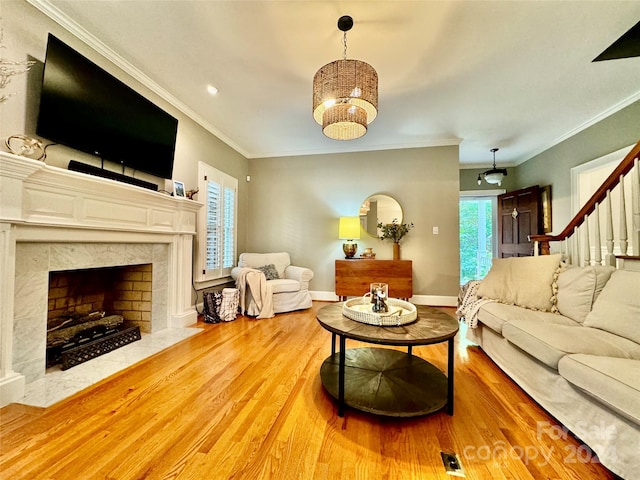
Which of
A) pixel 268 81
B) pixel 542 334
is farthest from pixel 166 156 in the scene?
pixel 542 334

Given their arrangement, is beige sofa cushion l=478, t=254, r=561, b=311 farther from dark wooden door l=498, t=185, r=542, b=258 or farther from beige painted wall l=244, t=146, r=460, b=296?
dark wooden door l=498, t=185, r=542, b=258

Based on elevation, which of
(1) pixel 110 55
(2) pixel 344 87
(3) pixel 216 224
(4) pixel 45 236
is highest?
(1) pixel 110 55

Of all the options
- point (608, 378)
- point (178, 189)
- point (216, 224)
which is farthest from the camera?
point (216, 224)

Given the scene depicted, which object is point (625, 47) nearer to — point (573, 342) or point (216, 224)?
point (573, 342)

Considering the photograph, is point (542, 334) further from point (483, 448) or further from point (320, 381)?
point (320, 381)

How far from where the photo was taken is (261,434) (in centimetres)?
125

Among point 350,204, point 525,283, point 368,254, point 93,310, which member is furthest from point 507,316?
point 93,310

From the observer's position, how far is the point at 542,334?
149 centimetres

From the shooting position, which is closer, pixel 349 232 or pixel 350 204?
pixel 349 232

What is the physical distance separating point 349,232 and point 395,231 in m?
0.75

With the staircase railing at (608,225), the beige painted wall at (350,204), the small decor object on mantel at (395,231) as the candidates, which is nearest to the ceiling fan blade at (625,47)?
the staircase railing at (608,225)

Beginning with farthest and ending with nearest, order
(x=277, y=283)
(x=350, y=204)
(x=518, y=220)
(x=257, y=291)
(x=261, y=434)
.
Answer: (x=518, y=220)
(x=350, y=204)
(x=277, y=283)
(x=257, y=291)
(x=261, y=434)

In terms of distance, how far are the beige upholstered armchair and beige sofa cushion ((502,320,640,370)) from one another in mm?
2516

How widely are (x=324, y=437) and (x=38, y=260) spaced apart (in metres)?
2.08
